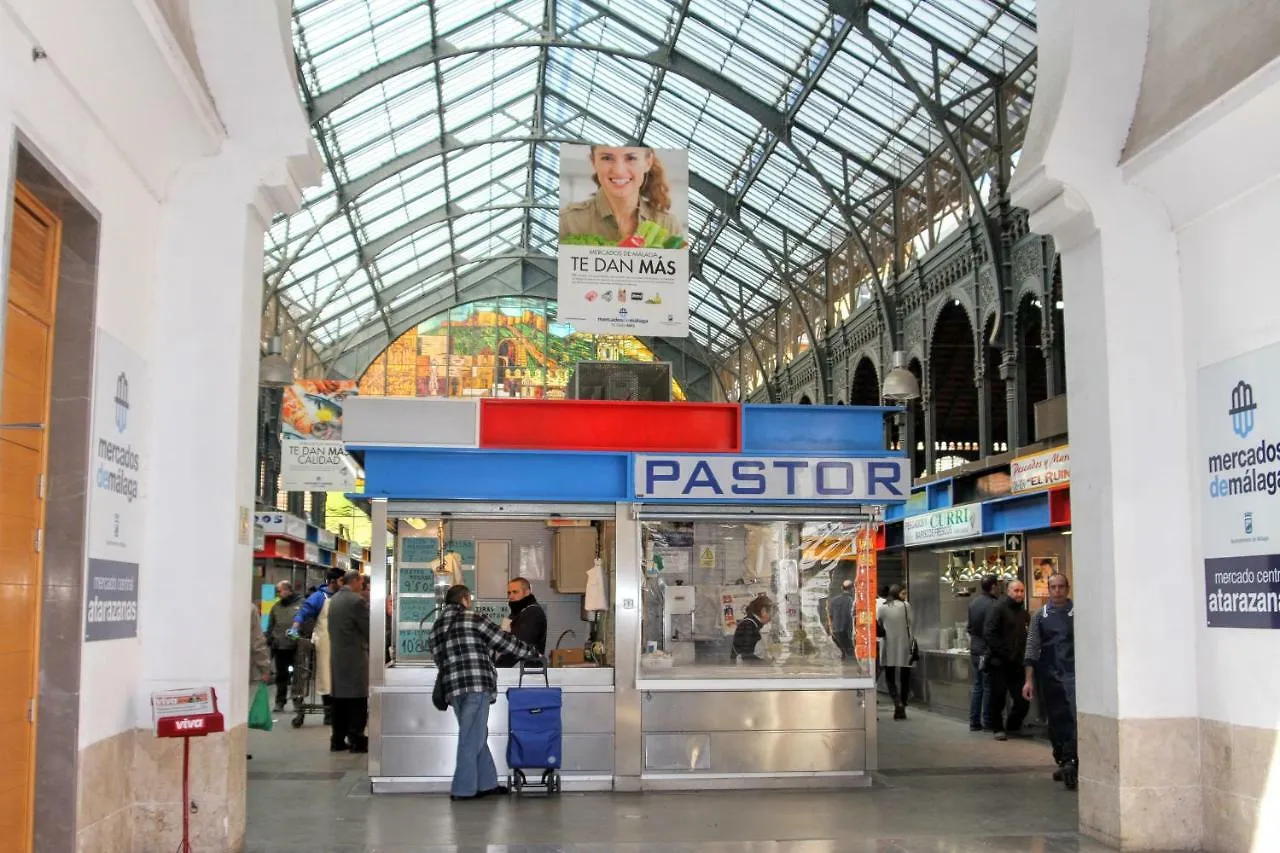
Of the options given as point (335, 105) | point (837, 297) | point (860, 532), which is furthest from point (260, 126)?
point (837, 297)

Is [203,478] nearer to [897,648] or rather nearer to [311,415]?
[897,648]

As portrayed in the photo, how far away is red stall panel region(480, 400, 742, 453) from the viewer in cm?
985

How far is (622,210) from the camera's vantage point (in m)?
10.3

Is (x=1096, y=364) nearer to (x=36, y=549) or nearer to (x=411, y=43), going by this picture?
(x=36, y=549)

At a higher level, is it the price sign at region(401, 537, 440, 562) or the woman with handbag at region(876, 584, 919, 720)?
the price sign at region(401, 537, 440, 562)

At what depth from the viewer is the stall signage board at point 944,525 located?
661 inches

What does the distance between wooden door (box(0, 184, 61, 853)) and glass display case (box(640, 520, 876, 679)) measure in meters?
5.32

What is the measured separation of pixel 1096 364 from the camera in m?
7.55

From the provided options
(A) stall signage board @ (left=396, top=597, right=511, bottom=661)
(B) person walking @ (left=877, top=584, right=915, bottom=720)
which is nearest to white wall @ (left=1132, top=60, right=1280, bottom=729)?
(A) stall signage board @ (left=396, top=597, right=511, bottom=661)

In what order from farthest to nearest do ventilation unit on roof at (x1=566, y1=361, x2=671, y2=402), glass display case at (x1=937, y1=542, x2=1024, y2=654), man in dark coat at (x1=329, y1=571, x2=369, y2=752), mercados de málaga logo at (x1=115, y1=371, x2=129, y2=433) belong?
glass display case at (x1=937, y1=542, x2=1024, y2=654), man in dark coat at (x1=329, y1=571, x2=369, y2=752), ventilation unit on roof at (x1=566, y1=361, x2=671, y2=402), mercados de málaga logo at (x1=115, y1=371, x2=129, y2=433)

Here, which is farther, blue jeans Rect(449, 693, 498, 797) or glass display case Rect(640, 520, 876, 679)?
glass display case Rect(640, 520, 876, 679)

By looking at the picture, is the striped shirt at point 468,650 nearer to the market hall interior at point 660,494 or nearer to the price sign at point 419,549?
the market hall interior at point 660,494

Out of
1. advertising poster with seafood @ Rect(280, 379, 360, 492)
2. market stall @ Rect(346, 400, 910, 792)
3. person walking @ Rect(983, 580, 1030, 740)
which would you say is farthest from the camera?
advertising poster with seafood @ Rect(280, 379, 360, 492)

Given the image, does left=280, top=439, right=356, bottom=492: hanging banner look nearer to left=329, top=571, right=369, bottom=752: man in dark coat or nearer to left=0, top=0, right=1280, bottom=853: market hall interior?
left=0, top=0, right=1280, bottom=853: market hall interior
